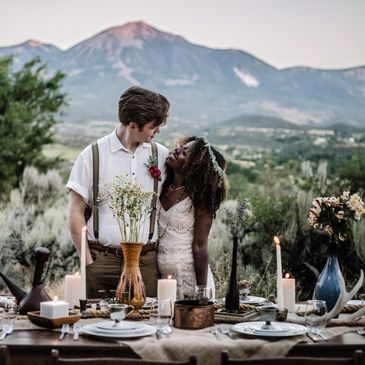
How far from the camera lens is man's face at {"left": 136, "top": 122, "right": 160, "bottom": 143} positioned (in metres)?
4.35

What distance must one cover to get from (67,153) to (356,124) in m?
4.89

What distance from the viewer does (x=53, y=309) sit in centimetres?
333

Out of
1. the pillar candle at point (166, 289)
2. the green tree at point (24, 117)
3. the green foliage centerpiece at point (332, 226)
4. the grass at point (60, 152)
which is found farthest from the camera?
the grass at point (60, 152)

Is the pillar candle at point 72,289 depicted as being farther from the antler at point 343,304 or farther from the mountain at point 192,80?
the mountain at point 192,80

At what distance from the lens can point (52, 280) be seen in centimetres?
750

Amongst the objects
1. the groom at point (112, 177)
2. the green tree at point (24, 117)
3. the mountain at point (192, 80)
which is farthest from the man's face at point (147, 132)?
the mountain at point (192, 80)

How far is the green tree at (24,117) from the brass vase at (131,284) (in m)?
7.73

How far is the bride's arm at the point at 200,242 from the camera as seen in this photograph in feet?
14.3

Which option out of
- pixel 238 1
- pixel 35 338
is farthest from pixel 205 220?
pixel 238 1

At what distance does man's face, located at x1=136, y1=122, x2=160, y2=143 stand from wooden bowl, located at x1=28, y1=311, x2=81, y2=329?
1.29m

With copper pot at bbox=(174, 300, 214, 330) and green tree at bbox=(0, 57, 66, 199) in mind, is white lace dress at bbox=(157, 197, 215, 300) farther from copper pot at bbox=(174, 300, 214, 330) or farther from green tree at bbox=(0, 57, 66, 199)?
green tree at bbox=(0, 57, 66, 199)

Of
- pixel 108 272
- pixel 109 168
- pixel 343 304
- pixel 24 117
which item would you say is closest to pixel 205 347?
pixel 343 304

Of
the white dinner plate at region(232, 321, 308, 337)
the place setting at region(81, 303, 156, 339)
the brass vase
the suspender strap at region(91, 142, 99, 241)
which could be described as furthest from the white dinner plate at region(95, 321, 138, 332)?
the suspender strap at region(91, 142, 99, 241)

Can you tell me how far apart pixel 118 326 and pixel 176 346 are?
0.31m
